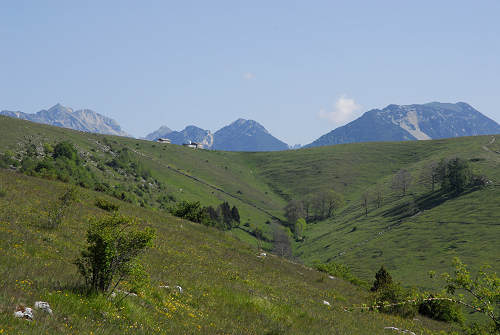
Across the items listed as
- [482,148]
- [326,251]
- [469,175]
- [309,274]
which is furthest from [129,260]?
[482,148]

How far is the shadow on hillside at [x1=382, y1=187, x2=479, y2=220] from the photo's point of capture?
425 feet

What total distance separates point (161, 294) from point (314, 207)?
173m

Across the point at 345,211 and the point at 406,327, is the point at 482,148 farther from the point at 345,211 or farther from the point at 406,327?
the point at 406,327

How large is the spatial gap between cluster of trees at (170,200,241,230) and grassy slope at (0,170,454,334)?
90.4 ft

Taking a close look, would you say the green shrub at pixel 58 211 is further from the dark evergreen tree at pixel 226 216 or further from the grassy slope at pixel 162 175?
the dark evergreen tree at pixel 226 216

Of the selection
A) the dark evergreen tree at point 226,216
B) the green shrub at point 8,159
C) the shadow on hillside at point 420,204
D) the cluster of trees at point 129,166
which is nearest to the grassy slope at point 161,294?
the green shrub at point 8,159

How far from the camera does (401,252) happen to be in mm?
100062

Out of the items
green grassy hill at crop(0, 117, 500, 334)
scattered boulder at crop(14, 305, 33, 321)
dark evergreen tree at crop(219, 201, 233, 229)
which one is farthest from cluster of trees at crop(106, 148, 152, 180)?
scattered boulder at crop(14, 305, 33, 321)

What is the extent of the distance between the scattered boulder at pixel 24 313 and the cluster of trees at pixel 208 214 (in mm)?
49939

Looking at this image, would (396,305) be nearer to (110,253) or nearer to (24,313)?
(110,253)

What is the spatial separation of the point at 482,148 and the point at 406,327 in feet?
674

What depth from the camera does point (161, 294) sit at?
13469 mm

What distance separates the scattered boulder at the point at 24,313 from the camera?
7.83m

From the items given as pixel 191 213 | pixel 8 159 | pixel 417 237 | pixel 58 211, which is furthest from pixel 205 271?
pixel 417 237
